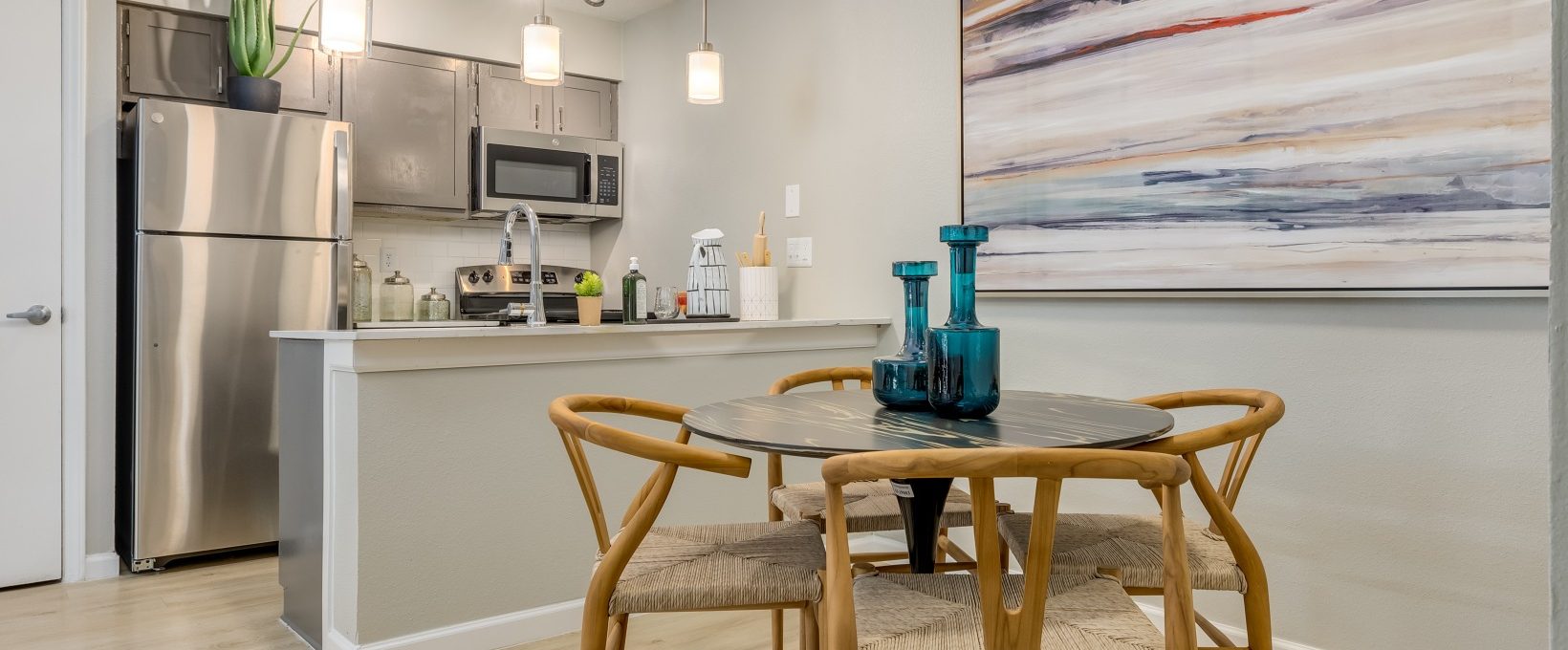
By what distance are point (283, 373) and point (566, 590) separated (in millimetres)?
973

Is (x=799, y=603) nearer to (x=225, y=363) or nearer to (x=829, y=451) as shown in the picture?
(x=829, y=451)

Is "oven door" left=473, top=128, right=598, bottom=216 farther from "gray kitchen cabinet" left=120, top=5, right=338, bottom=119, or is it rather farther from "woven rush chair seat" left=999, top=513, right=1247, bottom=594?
"woven rush chair seat" left=999, top=513, right=1247, bottom=594

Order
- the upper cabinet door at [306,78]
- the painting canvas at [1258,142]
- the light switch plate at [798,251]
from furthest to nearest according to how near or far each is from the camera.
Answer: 1. the upper cabinet door at [306,78]
2. the light switch plate at [798,251]
3. the painting canvas at [1258,142]

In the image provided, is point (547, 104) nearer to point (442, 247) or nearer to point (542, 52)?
point (442, 247)

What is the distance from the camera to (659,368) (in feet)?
9.00

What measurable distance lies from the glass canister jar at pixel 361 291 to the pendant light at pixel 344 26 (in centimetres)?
144

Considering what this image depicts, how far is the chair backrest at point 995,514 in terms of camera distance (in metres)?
1.11

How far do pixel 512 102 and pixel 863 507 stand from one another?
318 cm

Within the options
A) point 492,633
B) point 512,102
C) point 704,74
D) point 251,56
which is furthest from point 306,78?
point 492,633

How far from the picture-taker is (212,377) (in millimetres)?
3314

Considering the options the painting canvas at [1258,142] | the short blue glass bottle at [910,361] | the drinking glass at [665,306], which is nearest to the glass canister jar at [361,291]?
the drinking glass at [665,306]

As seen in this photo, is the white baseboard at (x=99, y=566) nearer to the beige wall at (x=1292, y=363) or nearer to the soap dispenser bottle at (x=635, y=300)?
the soap dispenser bottle at (x=635, y=300)

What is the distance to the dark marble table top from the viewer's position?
135 cm

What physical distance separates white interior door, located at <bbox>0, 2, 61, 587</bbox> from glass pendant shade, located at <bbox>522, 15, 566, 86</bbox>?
1499 millimetres
